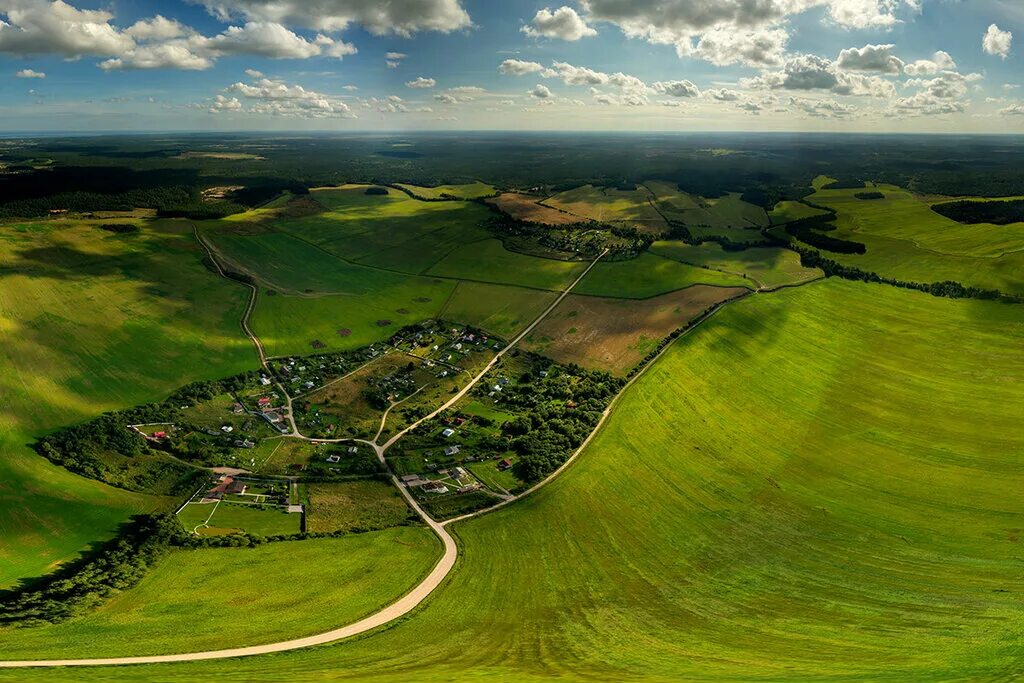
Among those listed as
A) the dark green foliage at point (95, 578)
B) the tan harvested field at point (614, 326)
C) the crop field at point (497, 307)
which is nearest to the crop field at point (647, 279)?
the tan harvested field at point (614, 326)

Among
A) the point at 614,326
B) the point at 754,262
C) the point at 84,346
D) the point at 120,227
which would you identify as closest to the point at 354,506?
the point at 614,326

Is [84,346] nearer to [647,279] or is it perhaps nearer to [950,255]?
[647,279]

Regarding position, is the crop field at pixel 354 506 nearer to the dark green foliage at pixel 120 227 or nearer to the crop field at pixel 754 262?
the crop field at pixel 754 262

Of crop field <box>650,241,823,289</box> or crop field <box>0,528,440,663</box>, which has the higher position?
crop field <box>650,241,823,289</box>

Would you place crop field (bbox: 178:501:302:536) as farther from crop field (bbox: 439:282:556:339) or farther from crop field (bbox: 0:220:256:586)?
crop field (bbox: 439:282:556:339)

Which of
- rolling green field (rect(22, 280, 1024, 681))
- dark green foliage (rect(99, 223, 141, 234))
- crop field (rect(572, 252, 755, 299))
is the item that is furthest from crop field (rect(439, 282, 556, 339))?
dark green foliage (rect(99, 223, 141, 234))

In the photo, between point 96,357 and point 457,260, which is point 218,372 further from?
point 457,260

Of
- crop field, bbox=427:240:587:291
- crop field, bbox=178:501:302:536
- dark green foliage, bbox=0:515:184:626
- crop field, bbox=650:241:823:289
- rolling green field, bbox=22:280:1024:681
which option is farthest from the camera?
crop field, bbox=427:240:587:291
